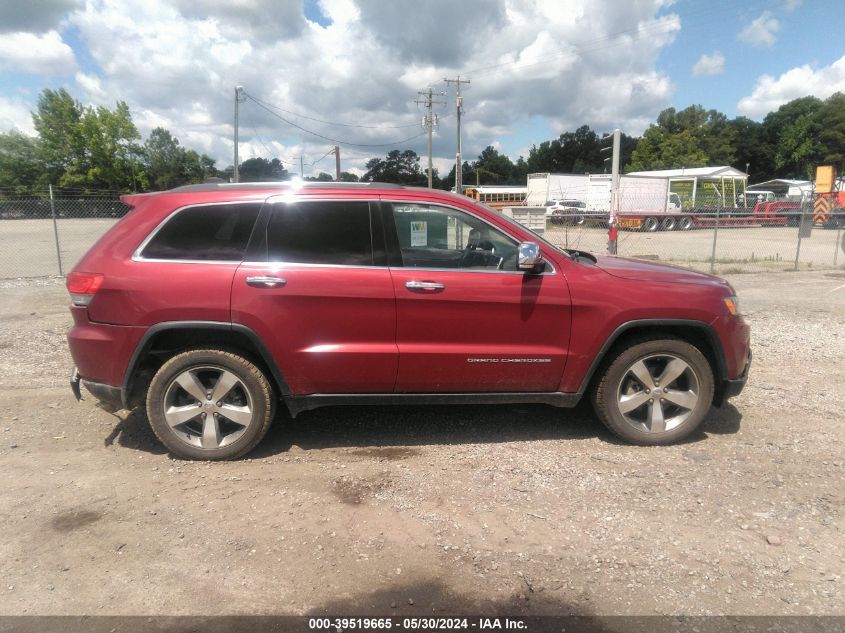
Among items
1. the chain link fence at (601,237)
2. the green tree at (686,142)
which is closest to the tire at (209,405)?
the chain link fence at (601,237)

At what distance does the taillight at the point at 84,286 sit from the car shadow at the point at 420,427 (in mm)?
1145

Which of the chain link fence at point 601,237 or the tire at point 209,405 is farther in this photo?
the chain link fence at point 601,237

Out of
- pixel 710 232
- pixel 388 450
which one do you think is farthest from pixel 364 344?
pixel 710 232

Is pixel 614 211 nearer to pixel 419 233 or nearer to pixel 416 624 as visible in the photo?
pixel 419 233

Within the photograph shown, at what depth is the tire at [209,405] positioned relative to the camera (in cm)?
360

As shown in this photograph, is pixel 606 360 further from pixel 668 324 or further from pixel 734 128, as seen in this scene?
pixel 734 128

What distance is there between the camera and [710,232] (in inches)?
1238

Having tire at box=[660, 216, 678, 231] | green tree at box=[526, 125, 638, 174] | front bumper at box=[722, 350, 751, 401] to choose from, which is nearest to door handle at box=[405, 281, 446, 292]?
front bumper at box=[722, 350, 751, 401]

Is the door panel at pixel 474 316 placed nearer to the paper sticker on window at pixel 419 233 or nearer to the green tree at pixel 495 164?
the paper sticker on window at pixel 419 233

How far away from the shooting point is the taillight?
3.50 m

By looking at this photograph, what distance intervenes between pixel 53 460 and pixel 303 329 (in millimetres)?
1975

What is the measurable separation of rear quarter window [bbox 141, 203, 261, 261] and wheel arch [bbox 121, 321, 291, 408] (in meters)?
0.44

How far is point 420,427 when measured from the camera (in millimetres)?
4344

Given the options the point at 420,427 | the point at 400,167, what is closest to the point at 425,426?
the point at 420,427
